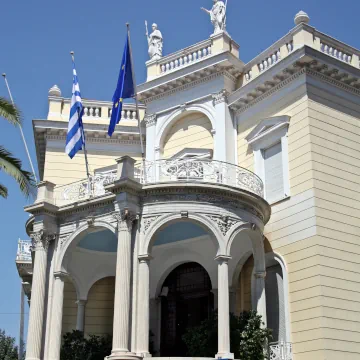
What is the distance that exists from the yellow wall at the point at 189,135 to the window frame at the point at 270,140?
1831 mm

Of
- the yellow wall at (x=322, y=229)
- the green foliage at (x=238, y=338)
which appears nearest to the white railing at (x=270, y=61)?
Answer: the yellow wall at (x=322, y=229)

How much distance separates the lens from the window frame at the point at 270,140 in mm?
19406

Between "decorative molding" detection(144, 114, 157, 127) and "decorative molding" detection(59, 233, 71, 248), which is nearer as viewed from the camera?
"decorative molding" detection(59, 233, 71, 248)

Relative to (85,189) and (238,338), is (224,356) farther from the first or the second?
(85,189)

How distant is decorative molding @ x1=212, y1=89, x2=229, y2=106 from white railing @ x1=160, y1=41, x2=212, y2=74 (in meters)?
1.79

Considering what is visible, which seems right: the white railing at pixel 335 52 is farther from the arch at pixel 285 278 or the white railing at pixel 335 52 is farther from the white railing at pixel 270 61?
the arch at pixel 285 278

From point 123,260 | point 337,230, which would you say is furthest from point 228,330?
point 337,230

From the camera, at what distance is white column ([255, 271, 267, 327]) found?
18.1 metres

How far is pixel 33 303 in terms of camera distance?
17906 millimetres

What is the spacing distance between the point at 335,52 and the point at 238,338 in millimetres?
10149

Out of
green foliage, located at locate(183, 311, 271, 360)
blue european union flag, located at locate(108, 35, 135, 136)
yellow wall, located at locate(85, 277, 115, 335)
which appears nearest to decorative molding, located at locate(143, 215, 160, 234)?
green foliage, located at locate(183, 311, 271, 360)

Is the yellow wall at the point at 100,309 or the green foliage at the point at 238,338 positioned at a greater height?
the yellow wall at the point at 100,309

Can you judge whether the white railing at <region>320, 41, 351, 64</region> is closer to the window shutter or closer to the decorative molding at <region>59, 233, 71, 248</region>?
the window shutter

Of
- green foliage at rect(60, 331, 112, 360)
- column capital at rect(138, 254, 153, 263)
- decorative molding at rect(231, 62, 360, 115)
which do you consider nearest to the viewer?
column capital at rect(138, 254, 153, 263)
